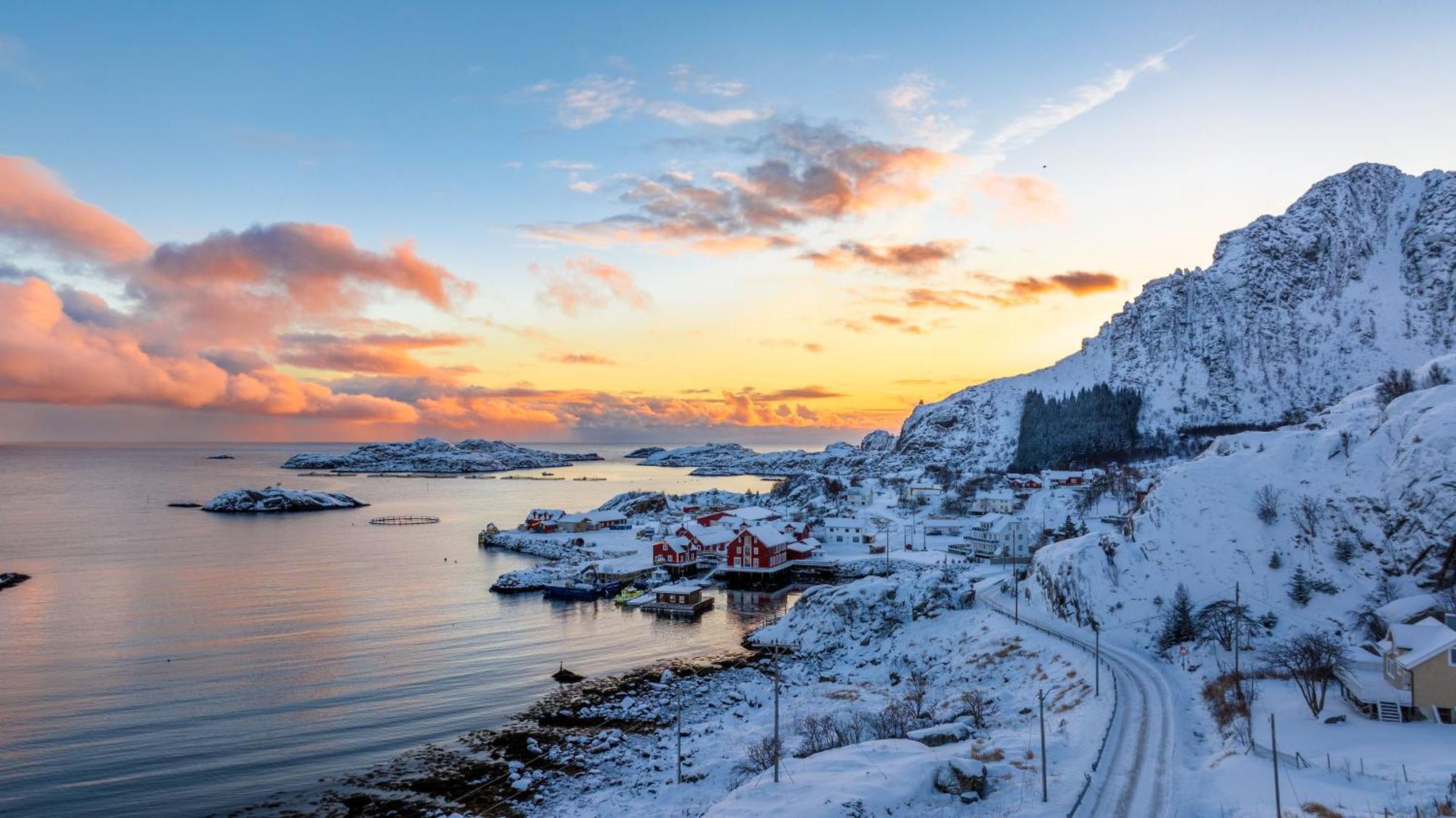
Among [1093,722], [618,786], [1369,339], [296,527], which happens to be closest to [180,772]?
[618,786]

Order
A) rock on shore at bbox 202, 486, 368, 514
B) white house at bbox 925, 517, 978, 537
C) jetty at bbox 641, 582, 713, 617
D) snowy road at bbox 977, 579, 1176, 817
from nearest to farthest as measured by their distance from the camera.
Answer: snowy road at bbox 977, 579, 1176, 817 < jetty at bbox 641, 582, 713, 617 < white house at bbox 925, 517, 978, 537 < rock on shore at bbox 202, 486, 368, 514

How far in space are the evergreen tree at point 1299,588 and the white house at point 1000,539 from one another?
1425 inches

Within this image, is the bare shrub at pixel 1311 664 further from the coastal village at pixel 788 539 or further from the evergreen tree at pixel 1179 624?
the coastal village at pixel 788 539

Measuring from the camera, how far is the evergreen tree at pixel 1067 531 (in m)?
87.4

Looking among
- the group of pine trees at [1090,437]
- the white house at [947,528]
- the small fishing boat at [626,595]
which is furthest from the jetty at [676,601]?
the group of pine trees at [1090,437]

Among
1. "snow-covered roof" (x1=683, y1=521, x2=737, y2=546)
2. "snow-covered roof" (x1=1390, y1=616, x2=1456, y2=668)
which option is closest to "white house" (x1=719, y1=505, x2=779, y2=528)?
"snow-covered roof" (x1=683, y1=521, x2=737, y2=546)

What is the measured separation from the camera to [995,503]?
12538 cm

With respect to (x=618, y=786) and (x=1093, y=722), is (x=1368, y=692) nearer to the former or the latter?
(x=1093, y=722)

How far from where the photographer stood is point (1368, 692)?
2852 centimetres

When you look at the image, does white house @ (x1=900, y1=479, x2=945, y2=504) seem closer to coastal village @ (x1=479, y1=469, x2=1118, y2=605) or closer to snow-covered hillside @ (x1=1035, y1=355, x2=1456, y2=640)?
coastal village @ (x1=479, y1=469, x2=1118, y2=605)

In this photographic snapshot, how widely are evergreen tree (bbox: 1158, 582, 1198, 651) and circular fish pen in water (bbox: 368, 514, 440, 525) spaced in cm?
13323

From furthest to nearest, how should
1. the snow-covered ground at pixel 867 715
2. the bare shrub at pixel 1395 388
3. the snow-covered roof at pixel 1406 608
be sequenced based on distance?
the bare shrub at pixel 1395 388
the snow-covered roof at pixel 1406 608
the snow-covered ground at pixel 867 715

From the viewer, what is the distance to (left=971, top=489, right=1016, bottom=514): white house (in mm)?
122606

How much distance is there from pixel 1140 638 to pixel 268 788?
159ft
